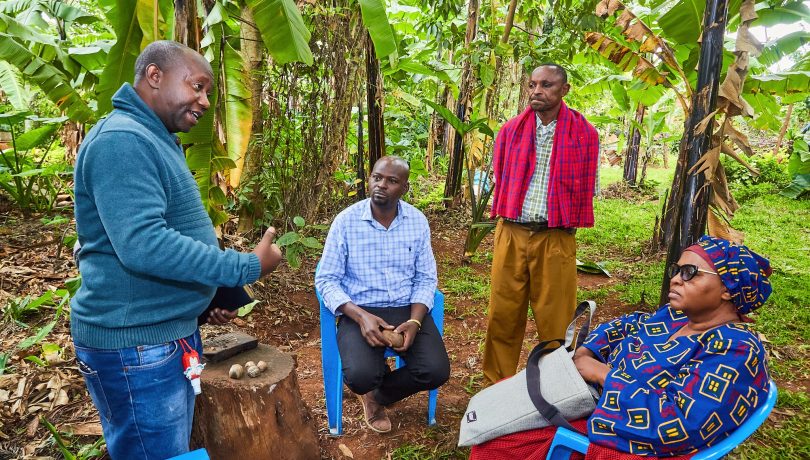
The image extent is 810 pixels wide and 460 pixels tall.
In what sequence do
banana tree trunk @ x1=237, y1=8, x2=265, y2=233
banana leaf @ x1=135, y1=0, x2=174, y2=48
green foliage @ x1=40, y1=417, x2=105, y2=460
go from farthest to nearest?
1. banana tree trunk @ x1=237, y1=8, x2=265, y2=233
2. banana leaf @ x1=135, y1=0, x2=174, y2=48
3. green foliage @ x1=40, y1=417, x2=105, y2=460

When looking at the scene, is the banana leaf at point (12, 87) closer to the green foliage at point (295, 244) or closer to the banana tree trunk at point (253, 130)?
the banana tree trunk at point (253, 130)

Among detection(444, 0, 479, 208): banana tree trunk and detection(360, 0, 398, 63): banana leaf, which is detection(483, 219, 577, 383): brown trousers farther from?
detection(444, 0, 479, 208): banana tree trunk

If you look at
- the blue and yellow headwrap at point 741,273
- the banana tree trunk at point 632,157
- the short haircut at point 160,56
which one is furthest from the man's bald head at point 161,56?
the banana tree trunk at point 632,157

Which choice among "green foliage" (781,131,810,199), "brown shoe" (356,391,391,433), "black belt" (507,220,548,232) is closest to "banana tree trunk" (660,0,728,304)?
"black belt" (507,220,548,232)

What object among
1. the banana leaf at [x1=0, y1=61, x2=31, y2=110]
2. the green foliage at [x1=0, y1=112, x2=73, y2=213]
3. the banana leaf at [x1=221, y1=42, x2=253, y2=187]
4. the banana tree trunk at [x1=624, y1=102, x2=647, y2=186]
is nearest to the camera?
the banana leaf at [x1=221, y1=42, x2=253, y2=187]

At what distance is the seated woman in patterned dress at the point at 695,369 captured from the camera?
63.9 inches

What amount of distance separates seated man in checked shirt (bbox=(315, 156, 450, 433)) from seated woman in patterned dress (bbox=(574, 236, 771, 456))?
1.05 metres

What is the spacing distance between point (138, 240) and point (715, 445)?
6.21 ft

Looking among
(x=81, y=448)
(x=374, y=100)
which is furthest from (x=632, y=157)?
(x=81, y=448)

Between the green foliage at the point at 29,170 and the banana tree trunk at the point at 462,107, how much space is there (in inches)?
176

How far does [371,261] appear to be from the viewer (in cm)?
288

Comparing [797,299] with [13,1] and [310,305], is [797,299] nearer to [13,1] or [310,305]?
[310,305]

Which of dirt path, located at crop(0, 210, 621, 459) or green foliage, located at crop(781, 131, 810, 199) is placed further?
green foliage, located at crop(781, 131, 810, 199)

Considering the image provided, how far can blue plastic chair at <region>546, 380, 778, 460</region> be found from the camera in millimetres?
1624
